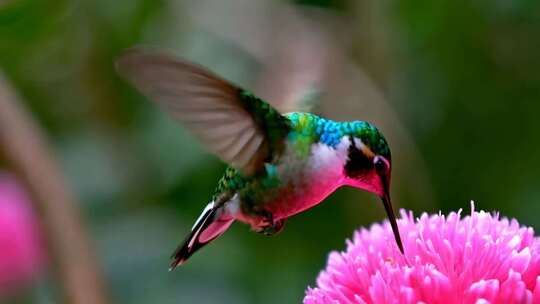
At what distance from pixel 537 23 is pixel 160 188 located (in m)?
1.46

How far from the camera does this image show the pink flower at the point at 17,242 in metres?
2.98

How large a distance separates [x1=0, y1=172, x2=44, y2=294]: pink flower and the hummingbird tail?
63.1 inches

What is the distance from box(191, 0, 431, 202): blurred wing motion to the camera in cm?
265

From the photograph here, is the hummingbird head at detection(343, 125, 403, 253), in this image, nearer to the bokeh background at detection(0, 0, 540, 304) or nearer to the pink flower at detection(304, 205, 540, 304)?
the pink flower at detection(304, 205, 540, 304)

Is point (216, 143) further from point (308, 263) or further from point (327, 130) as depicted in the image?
point (308, 263)

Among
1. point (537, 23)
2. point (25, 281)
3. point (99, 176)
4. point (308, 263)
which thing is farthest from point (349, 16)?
point (25, 281)

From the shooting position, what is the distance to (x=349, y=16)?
9.69 feet

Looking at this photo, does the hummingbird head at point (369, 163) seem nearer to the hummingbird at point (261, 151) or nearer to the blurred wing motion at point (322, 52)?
the hummingbird at point (261, 151)

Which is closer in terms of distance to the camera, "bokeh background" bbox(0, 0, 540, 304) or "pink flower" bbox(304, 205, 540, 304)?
"pink flower" bbox(304, 205, 540, 304)

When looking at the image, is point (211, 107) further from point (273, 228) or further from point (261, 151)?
point (273, 228)

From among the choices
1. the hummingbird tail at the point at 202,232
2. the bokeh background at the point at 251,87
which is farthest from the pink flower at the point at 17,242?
the hummingbird tail at the point at 202,232

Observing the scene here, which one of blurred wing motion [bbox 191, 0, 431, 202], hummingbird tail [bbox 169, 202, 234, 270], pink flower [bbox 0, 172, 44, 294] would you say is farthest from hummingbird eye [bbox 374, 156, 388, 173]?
pink flower [bbox 0, 172, 44, 294]

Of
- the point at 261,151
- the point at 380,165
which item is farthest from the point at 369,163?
the point at 261,151

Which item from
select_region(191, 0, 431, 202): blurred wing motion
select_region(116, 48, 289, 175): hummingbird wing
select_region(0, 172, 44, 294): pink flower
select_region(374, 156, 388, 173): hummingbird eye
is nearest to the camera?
select_region(116, 48, 289, 175): hummingbird wing
